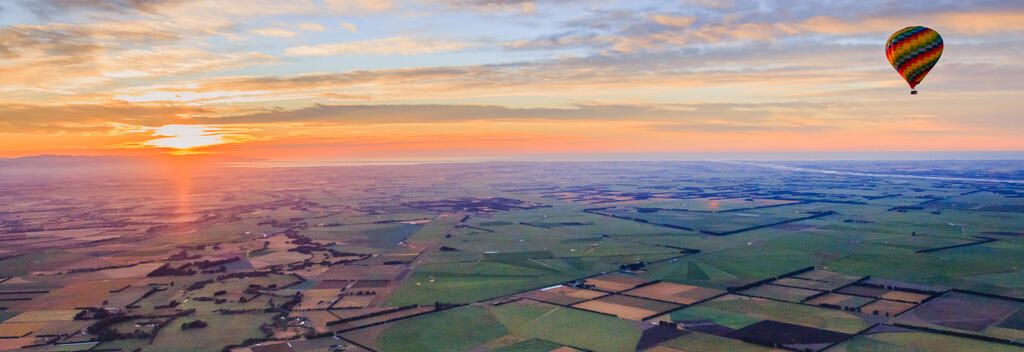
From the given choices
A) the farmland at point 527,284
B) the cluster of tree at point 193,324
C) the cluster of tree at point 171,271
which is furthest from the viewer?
the cluster of tree at point 171,271

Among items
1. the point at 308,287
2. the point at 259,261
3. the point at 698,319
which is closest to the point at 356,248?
the point at 259,261

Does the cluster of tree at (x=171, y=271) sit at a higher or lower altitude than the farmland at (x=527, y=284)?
lower

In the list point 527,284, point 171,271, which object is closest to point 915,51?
point 527,284

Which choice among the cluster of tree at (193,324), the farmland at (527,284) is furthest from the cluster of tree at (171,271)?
the cluster of tree at (193,324)

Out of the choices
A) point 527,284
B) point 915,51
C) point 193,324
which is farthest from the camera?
point 527,284

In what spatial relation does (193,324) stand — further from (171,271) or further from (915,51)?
(915,51)

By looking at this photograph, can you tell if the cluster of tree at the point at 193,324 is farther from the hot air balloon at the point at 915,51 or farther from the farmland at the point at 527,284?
the hot air balloon at the point at 915,51
